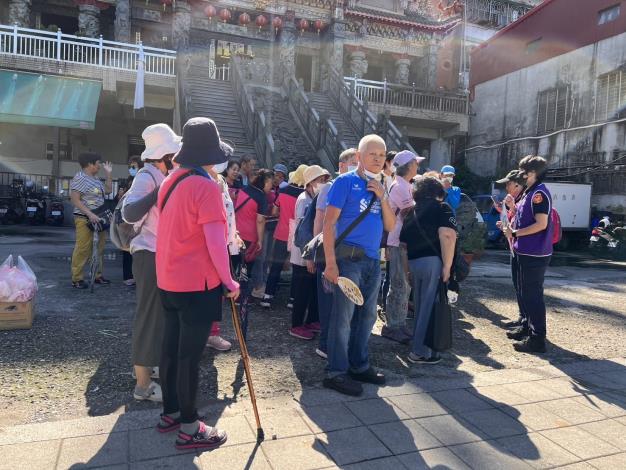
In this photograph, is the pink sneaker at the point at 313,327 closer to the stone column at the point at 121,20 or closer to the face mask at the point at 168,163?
the face mask at the point at 168,163

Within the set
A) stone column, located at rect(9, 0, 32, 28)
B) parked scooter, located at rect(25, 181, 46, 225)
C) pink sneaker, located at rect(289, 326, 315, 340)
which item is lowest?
pink sneaker, located at rect(289, 326, 315, 340)

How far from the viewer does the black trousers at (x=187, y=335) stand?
2695mm

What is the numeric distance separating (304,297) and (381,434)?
6.92 ft

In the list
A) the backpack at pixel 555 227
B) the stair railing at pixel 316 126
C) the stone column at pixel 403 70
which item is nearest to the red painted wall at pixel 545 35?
the stone column at pixel 403 70

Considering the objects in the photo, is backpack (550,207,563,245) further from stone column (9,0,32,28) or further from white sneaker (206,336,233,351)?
stone column (9,0,32,28)

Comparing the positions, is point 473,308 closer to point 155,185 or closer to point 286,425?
point 286,425

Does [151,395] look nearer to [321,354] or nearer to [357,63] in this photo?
[321,354]

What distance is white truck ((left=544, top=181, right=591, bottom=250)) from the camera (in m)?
16.0

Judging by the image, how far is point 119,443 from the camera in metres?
2.78

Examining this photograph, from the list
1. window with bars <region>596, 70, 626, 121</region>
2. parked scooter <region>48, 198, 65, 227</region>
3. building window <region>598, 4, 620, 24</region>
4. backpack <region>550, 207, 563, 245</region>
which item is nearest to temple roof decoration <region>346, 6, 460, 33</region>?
building window <region>598, 4, 620, 24</region>

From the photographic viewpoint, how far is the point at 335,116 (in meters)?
17.5

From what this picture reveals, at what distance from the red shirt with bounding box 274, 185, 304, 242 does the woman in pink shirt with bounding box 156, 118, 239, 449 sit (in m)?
3.15

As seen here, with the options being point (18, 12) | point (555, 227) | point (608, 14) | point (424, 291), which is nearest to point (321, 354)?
point (424, 291)

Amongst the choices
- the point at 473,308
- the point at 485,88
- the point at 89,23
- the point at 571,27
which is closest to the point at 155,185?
the point at 473,308
